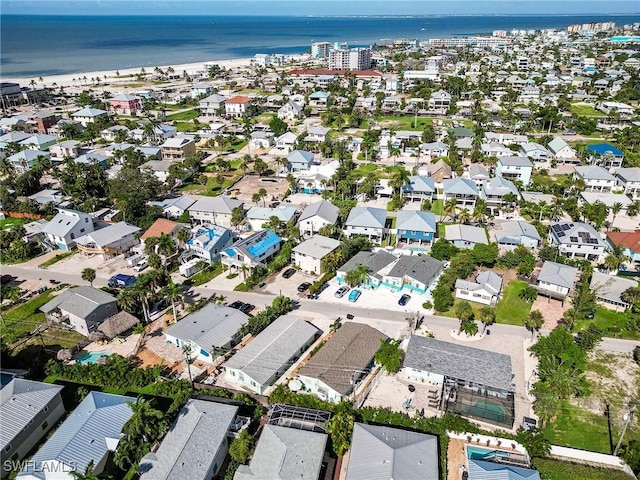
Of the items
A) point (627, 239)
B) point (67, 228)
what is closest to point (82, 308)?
point (67, 228)

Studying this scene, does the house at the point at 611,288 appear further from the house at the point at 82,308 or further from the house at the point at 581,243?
the house at the point at 82,308

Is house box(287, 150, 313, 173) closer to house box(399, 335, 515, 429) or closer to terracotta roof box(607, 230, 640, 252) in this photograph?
terracotta roof box(607, 230, 640, 252)

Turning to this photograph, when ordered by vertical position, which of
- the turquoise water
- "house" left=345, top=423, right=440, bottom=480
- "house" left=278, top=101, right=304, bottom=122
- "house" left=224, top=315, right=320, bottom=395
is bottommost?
the turquoise water

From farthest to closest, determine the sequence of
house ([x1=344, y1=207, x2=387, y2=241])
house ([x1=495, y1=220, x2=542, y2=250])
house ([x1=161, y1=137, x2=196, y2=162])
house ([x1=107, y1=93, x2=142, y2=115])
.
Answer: house ([x1=107, y1=93, x2=142, y2=115]), house ([x1=161, y1=137, x2=196, y2=162]), house ([x1=344, y1=207, x2=387, y2=241]), house ([x1=495, y1=220, x2=542, y2=250])

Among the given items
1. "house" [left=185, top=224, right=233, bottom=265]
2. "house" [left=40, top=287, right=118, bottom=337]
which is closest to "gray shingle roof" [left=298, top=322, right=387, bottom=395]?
"house" [left=185, top=224, right=233, bottom=265]

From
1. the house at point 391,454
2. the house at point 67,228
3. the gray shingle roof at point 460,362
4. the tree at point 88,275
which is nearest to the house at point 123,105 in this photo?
the house at point 67,228

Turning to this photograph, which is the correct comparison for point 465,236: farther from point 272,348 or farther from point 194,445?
point 194,445
